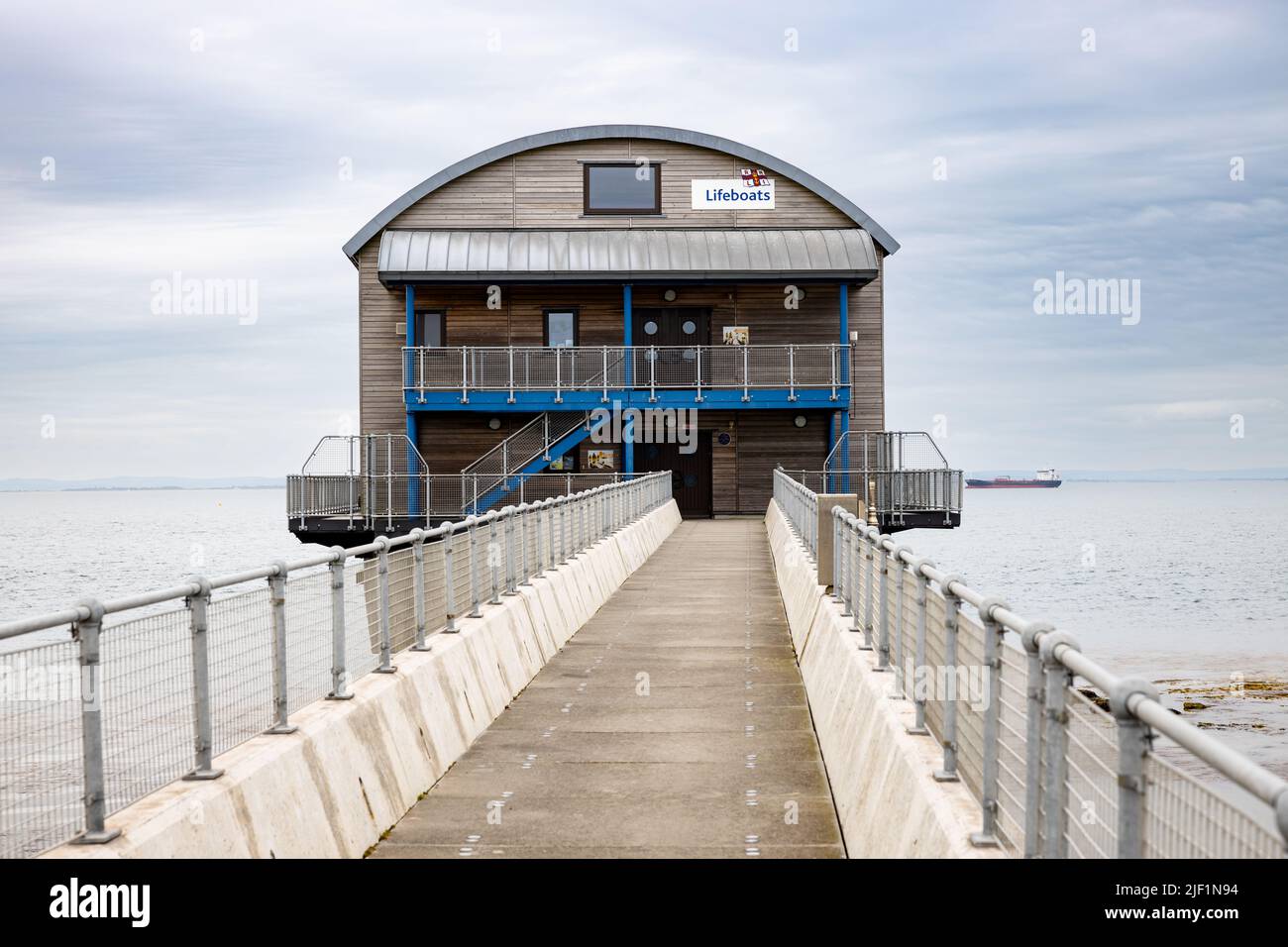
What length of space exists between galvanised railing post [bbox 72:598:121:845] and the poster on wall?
38.7m

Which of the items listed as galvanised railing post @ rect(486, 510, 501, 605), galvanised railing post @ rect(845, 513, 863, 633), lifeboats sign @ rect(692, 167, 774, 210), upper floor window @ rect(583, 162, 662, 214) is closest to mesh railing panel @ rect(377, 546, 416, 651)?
galvanised railing post @ rect(486, 510, 501, 605)

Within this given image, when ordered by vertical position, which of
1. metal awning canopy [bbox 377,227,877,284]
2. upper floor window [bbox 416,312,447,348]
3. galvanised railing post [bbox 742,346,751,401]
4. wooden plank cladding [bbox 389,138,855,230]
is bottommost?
galvanised railing post [bbox 742,346,751,401]

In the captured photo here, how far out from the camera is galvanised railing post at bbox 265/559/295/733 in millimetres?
7734

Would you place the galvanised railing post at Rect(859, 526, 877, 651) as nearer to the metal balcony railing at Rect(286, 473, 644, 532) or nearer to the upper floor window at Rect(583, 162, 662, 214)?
the metal balcony railing at Rect(286, 473, 644, 532)

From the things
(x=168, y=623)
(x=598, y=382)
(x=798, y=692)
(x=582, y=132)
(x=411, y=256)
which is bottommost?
(x=798, y=692)

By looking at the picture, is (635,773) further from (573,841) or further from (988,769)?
(988,769)

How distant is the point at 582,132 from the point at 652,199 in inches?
124

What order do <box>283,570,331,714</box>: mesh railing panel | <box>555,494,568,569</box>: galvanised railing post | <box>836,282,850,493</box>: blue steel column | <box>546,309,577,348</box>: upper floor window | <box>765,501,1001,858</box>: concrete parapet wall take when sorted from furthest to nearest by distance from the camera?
<box>546,309,577,348</box>: upper floor window
<box>836,282,850,493</box>: blue steel column
<box>555,494,568,569</box>: galvanised railing post
<box>283,570,331,714</box>: mesh railing panel
<box>765,501,1001,858</box>: concrete parapet wall

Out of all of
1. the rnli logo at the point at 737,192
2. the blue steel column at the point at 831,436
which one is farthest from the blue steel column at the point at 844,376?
the rnli logo at the point at 737,192

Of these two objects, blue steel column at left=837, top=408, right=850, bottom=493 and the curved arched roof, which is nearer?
blue steel column at left=837, top=408, right=850, bottom=493

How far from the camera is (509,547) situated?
15.4 meters

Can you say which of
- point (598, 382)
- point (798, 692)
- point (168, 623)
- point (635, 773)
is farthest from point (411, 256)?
point (168, 623)

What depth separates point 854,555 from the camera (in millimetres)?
12367
